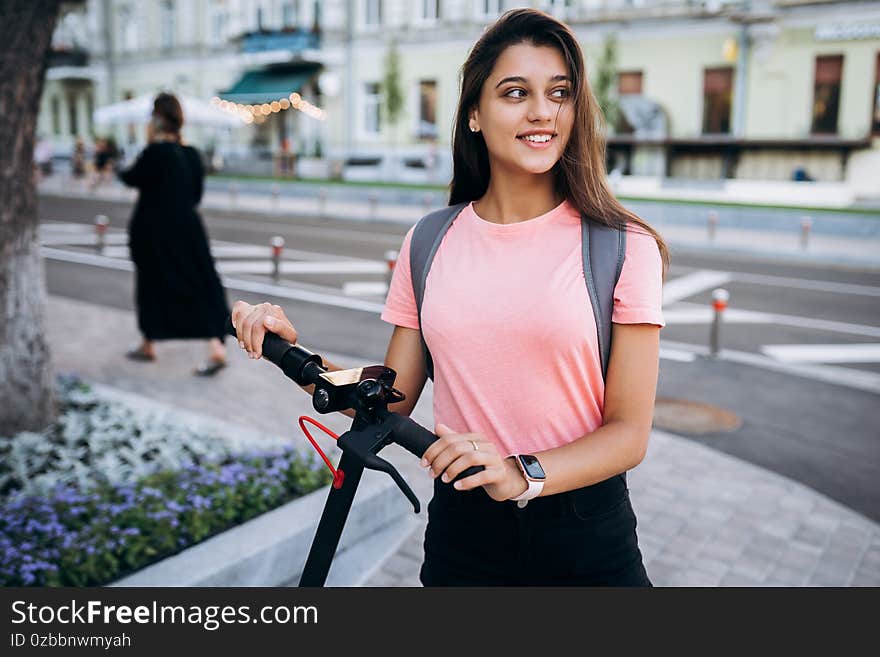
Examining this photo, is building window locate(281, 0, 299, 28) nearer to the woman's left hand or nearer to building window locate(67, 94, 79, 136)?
building window locate(67, 94, 79, 136)

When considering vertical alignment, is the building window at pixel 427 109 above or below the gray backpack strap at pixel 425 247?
above

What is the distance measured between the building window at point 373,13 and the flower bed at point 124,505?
1182 inches

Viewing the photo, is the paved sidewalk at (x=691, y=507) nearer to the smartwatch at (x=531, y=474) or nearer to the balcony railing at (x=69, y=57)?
the smartwatch at (x=531, y=474)

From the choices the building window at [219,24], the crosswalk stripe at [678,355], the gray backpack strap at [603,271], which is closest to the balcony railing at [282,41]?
the building window at [219,24]

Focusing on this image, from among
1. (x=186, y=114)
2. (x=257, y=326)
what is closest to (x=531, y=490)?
(x=257, y=326)

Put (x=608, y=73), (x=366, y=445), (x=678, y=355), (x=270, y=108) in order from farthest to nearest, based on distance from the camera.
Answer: (x=270, y=108) < (x=608, y=73) < (x=678, y=355) < (x=366, y=445)

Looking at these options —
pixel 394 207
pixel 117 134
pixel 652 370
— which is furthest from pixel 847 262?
pixel 117 134

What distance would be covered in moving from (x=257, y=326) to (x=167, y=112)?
17.4ft

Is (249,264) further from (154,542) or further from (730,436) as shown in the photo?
(154,542)

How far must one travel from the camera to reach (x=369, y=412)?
4.93 ft

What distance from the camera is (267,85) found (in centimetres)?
3475

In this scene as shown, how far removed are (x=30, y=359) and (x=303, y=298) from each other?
643 cm

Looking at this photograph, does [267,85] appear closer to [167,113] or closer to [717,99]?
[717,99]

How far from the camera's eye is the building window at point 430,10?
31.1 m
